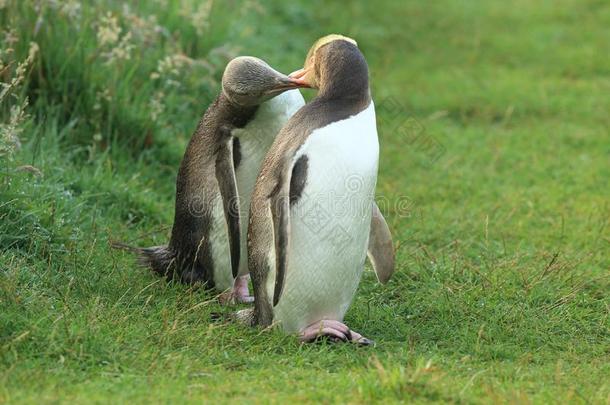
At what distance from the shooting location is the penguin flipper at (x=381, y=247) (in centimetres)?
510

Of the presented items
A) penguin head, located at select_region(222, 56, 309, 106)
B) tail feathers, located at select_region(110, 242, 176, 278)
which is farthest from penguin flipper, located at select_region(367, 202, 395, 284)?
tail feathers, located at select_region(110, 242, 176, 278)

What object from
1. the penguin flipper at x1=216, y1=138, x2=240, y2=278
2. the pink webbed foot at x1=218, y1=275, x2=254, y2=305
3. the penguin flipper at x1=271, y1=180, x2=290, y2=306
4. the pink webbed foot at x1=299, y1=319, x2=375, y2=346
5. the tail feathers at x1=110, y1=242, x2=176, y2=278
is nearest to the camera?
the penguin flipper at x1=271, y1=180, x2=290, y2=306

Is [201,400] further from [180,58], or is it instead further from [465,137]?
[465,137]

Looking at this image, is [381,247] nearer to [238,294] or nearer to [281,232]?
[281,232]

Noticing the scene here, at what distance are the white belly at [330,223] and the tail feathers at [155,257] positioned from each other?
3.08 feet

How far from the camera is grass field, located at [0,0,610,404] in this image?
4250 millimetres

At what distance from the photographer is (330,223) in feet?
15.4

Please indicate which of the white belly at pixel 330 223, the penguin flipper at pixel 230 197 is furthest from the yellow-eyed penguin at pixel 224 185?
the white belly at pixel 330 223

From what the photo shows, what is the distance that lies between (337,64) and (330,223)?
70 centimetres

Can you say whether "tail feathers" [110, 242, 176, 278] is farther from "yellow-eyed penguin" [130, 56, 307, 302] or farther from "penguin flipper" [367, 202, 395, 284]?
"penguin flipper" [367, 202, 395, 284]

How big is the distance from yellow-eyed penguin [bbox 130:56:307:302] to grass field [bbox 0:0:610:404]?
0.73 feet

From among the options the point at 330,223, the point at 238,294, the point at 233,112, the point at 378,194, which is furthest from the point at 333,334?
the point at 378,194

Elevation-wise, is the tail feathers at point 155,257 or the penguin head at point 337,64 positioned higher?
the penguin head at point 337,64

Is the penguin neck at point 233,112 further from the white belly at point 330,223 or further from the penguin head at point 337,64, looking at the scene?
the white belly at point 330,223
